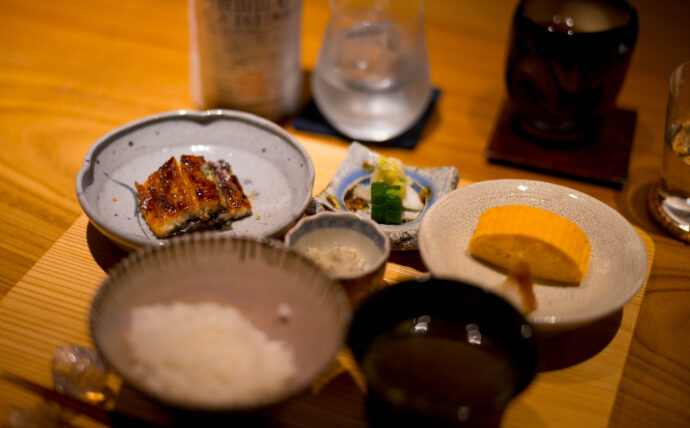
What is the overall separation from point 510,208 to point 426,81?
1.89ft

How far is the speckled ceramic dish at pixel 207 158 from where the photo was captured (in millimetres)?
1157

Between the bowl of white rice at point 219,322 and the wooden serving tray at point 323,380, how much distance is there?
12 cm

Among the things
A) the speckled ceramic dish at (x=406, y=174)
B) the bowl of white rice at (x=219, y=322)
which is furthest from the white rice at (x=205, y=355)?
the speckled ceramic dish at (x=406, y=174)

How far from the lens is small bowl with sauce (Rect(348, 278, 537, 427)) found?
31.4 inches

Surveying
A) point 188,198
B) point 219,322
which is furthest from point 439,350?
point 188,198

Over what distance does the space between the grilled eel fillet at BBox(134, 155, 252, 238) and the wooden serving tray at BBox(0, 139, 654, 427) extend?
0.11 m

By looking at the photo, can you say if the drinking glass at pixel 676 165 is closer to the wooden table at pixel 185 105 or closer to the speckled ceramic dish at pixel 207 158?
the wooden table at pixel 185 105

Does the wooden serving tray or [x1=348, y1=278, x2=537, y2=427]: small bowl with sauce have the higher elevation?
[x1=348, y1=278, x2=537, y2=427]: small bowl with sauce

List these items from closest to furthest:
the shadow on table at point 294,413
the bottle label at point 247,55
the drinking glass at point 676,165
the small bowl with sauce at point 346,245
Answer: the shadow on table at point 294,413, the small bowl with sauce at point 346,245, the drinking glass at point 676,165, the bottle label at point 247,55

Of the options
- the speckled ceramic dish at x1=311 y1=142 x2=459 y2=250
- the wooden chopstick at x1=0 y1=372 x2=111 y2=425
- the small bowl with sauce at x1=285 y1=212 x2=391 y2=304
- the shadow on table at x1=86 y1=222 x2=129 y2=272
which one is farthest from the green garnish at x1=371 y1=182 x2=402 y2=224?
the wooden chopstick at x1=0 y1=372 x2=111 y2=425

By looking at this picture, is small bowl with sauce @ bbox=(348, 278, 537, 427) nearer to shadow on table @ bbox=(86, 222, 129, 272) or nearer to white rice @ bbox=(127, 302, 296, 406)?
white rice @ bbox=(127, 302, 296, 406)

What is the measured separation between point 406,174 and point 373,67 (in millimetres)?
331

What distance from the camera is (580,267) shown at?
1.02 m

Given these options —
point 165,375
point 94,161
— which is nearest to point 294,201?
point 94,161
